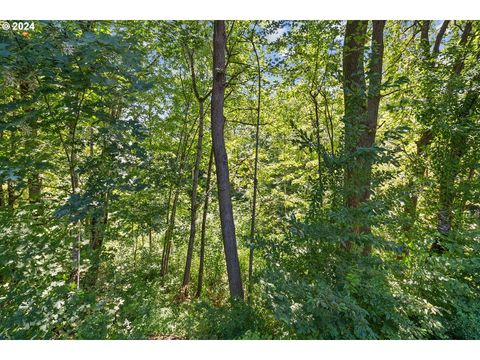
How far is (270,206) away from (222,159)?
4.60 ft

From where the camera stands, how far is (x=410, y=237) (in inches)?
112

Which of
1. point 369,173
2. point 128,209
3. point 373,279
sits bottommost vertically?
point 373,279

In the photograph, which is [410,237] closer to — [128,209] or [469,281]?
[469,281]

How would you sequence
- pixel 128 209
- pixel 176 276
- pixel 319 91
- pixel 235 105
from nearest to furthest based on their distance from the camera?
pixel 128 209 < pixel 319 91 < pixel 235 105 < pixel 176 276

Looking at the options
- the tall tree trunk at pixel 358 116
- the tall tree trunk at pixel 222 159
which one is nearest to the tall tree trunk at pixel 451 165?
the tall tree trunk at pixel 358 116

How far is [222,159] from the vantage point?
3311 millimetres

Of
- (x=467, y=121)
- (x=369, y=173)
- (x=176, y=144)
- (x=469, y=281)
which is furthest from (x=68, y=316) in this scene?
(x=467, y=121)

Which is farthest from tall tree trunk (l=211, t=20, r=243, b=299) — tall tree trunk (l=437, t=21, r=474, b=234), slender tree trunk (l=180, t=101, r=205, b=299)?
tall tree trunk (l=437, t=21, r=474, b=234)

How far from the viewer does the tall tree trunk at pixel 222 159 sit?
127 inches

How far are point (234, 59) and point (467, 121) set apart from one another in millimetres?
3439

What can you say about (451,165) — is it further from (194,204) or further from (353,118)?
(194,204)

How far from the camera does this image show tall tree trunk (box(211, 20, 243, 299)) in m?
3.22

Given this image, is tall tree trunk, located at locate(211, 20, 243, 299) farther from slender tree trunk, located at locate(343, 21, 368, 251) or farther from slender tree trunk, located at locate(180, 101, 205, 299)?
slender tree trunk, located at locate(343, 21, 368, 251)

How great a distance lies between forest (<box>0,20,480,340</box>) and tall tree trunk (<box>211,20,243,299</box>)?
2 centimetres
